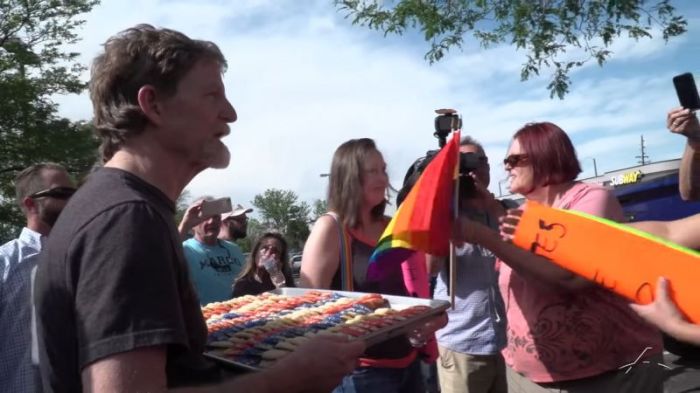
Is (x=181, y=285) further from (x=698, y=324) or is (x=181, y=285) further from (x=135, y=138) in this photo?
(x=698, y=324)

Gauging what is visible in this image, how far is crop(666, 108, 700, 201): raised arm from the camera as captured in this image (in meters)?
2.86

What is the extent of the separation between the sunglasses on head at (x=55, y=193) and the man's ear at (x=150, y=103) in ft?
7.38

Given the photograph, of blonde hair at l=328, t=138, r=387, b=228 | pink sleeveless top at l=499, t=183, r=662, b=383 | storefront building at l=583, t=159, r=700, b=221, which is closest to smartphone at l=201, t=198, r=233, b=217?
blonde hair at l=328, t=138, r=387, b=228

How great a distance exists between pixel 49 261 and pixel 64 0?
20220 mm

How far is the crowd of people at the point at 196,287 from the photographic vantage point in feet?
3.91

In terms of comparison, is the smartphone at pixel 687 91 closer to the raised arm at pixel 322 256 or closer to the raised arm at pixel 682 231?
the raised arm at pixel 682 231

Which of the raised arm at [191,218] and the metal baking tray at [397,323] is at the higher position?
the raised arm at [191,218]

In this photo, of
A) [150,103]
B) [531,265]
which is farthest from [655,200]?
[150,103]

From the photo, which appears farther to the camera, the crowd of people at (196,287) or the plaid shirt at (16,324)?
the plaid shirt at (16,324)

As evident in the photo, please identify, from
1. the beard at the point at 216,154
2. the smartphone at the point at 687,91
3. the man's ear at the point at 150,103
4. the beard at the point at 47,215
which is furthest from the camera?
the beard at the point at 47,215

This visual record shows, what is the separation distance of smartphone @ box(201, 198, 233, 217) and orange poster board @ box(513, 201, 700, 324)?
2906 mm

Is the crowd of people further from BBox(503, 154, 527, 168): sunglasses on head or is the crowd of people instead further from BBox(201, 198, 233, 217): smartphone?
BBox(201, 198, 233, 217): smartphone

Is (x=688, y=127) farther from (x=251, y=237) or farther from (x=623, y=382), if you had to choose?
(x=251, y=237)

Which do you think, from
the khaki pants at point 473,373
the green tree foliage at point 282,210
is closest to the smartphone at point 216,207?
the khaki pants at point 473,373
